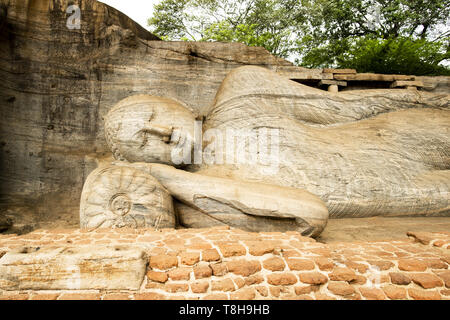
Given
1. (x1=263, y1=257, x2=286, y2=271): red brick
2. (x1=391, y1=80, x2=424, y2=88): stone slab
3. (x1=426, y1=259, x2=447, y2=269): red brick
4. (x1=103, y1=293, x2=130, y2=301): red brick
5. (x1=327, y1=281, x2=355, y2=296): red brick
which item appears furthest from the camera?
(x1=391, y1=80, x2=424, y2=88): stone slab

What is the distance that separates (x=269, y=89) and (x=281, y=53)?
8516 mm

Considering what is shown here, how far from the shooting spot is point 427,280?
1729 mm

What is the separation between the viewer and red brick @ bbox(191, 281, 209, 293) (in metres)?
1.60

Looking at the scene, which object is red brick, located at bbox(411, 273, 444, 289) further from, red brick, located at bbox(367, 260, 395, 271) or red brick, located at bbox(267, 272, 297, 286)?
red brick, located at bbox(267, 272, 297, 286)

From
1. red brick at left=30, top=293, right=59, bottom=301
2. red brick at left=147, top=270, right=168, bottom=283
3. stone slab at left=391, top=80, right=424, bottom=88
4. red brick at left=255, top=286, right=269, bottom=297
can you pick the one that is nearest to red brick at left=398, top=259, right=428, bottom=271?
red brick at left=255, top=286, right=269, bottom=297

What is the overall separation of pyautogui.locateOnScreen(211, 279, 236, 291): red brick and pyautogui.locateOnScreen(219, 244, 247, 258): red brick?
0.19 metres

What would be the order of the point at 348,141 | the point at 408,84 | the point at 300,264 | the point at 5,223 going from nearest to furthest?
the point at 300,264 → the point at 5,223 → the point at 348,141 → the point at 408,84

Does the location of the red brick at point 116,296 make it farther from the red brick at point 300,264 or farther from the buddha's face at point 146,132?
the buddha's face at point 146,132

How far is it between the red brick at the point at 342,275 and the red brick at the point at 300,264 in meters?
0.13

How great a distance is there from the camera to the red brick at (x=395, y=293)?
1.65 metres

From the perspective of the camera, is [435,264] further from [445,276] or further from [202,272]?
[202,272]

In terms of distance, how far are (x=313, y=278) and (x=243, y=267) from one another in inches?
17.0

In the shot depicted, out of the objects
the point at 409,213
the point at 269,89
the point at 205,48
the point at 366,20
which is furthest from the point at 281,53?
the point at 409,213

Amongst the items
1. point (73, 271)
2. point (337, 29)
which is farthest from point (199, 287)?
point (337, 29)
